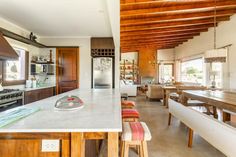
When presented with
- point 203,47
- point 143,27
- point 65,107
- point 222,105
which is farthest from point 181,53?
point 65,107

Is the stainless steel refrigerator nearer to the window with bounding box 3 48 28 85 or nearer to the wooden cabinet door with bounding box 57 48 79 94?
the wooden cabinet door with bounding box 57 48 79 94

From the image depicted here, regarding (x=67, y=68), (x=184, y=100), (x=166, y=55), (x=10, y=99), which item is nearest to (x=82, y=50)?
(x=67, y=68)

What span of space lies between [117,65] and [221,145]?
465 centimetres

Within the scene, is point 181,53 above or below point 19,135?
above

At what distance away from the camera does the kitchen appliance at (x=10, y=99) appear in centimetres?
341

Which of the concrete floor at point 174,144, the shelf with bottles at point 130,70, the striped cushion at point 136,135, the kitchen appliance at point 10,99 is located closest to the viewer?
the striped cushion at point 136,135

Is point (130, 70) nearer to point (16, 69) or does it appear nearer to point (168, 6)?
point (168, 6)

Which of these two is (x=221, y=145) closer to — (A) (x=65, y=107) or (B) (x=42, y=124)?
(A) (x=65, y=107)

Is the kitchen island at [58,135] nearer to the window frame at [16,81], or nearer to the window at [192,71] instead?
the window frame at [16,81]

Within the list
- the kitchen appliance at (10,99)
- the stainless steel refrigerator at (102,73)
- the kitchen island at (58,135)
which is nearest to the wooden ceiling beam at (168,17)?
the stainless steel refrigerator at (102,73)

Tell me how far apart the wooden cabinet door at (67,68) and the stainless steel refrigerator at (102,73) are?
2.22ft

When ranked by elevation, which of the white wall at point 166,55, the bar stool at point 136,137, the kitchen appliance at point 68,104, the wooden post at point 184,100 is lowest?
the bar stool at point 136,137

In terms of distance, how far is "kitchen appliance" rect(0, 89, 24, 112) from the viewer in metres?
3.41

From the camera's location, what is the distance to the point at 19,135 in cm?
126
